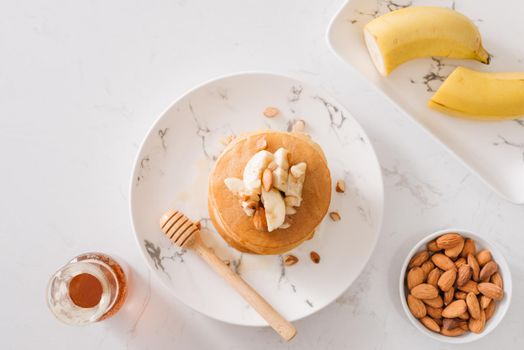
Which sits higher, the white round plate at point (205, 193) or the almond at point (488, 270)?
the white round plate at point (205, 193)

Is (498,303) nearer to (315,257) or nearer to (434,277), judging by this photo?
(434,277)

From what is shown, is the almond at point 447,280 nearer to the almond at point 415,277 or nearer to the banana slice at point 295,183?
the almond at point 415,277

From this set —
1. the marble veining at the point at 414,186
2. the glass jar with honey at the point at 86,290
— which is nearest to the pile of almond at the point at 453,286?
the marble veining at the point at 414,186

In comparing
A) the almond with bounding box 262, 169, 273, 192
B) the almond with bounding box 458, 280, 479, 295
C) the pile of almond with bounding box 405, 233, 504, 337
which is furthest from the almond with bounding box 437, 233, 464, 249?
the almond with bounding box 262, 169, 273, 192

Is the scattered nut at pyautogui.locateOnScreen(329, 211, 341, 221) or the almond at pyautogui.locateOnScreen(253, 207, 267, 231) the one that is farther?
the scattered nut at pyautogui.locateOnScreen(329, 211, 341, 221)

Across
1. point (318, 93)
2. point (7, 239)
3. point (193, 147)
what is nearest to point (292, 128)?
point (318, 93)

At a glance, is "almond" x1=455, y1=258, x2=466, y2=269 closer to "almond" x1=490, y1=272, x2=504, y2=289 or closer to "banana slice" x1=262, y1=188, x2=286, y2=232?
"almond" x1=490, y1=272, x2=504, y2=289
